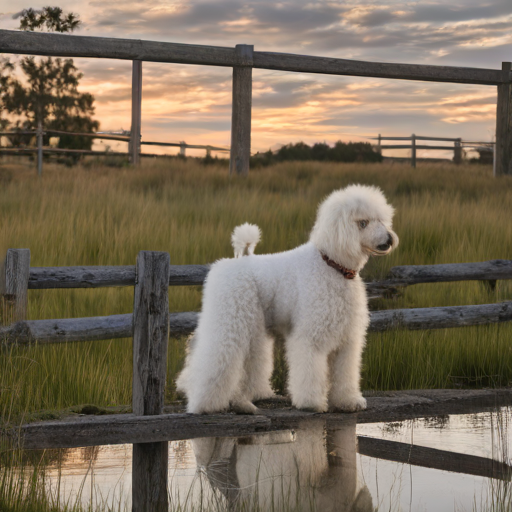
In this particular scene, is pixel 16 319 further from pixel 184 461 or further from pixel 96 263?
pixel 184 461

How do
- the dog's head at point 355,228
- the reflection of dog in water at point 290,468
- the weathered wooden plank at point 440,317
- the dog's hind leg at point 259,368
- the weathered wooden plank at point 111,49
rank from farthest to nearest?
the weathered wooden plank at point 111,49
the weathered wooden plank at point 440,317
the dog's hind leg at point 259,368
the dog's head at point 355,228
the reflection of dog in water at point 290,468

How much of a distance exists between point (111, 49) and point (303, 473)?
805 centimetres

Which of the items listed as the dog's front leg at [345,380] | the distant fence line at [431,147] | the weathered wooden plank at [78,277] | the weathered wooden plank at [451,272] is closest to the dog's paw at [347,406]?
the dog's front leg at [345,380]

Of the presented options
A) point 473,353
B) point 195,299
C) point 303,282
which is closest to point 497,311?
point 473,353

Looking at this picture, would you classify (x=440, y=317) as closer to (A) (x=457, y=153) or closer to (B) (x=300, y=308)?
(B) (x=300, y=308)

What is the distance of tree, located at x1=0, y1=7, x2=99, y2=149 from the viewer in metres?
17.8

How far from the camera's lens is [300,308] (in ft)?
14.1

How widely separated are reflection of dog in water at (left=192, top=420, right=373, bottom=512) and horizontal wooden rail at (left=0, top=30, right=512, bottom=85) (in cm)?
733

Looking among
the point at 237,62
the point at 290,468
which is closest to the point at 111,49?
the point at 237,62

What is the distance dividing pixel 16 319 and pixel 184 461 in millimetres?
2412

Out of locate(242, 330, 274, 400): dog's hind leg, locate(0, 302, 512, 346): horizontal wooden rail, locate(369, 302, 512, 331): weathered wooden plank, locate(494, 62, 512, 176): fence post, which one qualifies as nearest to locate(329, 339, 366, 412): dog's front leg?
locate(242, 330, 274, 400): dog's hind leg

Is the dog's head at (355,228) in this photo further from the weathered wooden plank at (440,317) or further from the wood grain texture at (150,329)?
the weathered wooden plank at (440,317)

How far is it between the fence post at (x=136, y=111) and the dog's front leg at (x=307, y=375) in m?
9.12

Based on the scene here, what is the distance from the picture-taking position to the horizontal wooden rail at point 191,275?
5.85m
